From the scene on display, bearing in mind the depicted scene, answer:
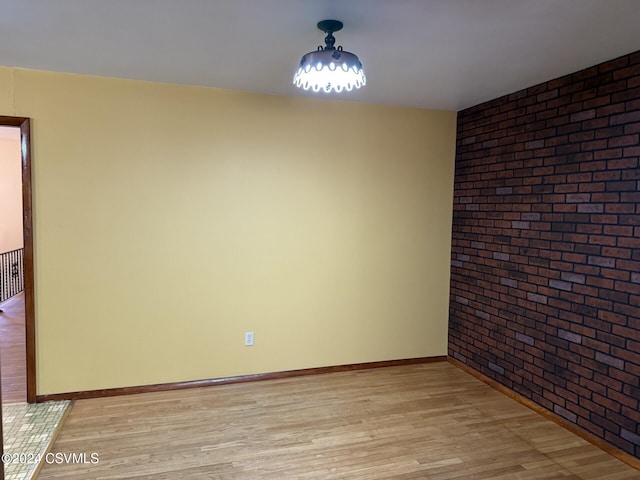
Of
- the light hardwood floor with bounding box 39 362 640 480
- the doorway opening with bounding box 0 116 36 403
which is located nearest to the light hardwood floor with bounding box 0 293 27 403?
the doorway opening with bounding box 0 116 36 403

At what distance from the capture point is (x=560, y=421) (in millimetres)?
2793

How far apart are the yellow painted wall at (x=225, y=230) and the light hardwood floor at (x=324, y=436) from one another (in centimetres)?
36

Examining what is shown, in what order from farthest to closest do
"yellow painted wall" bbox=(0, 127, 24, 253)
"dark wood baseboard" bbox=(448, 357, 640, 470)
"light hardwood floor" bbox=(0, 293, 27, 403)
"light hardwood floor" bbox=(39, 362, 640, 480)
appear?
"yellow painted wall" bbox=(0, 127, 24, 253)
"light hardwood floor" bbox=(0, 293, 27, 403)
"dark wood baseboard" bbox=(448, 357, 640, 470)
"light hardwood floor" bbox=(39, 362, 640, 480)

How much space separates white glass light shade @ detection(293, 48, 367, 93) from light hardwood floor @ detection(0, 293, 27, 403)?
8.44ft

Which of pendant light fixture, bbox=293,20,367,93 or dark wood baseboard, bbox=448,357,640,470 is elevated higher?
pendant light fixture, bbox=293,20,367,93

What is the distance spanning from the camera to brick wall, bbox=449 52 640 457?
2402mm

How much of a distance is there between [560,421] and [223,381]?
2.45 m

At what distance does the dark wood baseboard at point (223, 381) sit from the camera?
3.01 meters

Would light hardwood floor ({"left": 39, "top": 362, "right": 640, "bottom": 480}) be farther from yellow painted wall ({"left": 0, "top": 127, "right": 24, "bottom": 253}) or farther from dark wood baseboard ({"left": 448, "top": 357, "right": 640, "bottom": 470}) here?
yellow painted wall ({"left": 0, "top": 127, "right": 24, "bottom": 253})

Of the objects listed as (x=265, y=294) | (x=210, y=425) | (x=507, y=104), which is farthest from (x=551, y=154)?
(x=210, y=425)

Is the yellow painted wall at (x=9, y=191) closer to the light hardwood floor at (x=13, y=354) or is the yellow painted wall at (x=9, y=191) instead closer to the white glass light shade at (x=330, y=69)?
the light hardwood floor at (x=13, y=354)

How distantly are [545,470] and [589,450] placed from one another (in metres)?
0.42

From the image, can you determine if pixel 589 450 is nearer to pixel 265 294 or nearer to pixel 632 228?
pixel 632 228

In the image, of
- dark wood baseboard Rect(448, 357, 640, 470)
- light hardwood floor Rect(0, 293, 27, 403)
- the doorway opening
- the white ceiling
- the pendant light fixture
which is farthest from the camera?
light hardwood floor Rect(0, 293, 27, 403)
